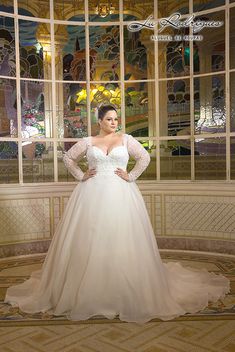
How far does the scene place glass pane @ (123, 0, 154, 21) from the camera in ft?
16.6

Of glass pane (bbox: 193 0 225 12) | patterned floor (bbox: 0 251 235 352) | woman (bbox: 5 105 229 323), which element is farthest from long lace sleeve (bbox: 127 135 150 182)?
glass pane (bbox: 193 0 225 12)

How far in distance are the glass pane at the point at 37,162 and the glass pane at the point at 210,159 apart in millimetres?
1740

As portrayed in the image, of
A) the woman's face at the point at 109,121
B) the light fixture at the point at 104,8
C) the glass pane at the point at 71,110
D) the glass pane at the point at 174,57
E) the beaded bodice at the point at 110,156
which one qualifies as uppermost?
the light fixture at the point at 104,8

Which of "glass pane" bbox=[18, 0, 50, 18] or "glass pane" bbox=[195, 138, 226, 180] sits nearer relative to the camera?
"glass pane" bbox=[195, 138, 226, 180]

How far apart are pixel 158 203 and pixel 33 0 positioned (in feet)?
9.33

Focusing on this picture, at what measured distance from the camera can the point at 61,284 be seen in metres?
2.96

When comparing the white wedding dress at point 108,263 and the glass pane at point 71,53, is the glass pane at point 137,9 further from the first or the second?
the white wedding dress at point 108,263

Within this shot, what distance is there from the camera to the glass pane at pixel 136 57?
16.7ft

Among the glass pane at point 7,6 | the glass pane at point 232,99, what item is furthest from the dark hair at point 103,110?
the glass pane at point 7,6

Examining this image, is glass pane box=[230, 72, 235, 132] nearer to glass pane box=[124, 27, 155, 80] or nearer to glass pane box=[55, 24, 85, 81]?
glass pane box=[124, 27, 155, 80]

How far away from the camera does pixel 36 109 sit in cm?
497

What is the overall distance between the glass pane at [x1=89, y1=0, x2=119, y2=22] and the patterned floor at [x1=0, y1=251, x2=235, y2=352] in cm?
359

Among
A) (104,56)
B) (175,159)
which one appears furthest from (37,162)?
(175,159)

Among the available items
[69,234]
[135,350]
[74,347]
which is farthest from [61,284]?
[135,350]
